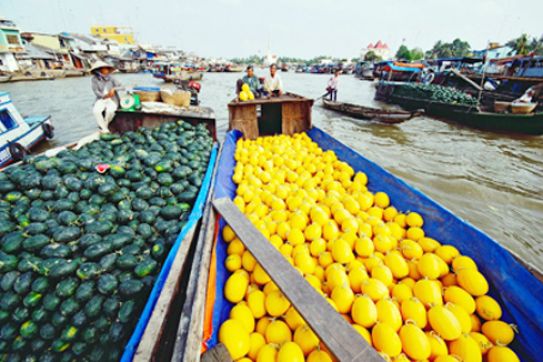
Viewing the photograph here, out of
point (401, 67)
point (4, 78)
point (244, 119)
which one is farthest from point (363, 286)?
point (4, 78)

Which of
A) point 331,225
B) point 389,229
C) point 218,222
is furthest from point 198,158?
point 389,229

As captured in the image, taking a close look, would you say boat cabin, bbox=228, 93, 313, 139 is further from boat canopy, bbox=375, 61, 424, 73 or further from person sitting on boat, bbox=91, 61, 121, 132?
boat canopy, bbox=375, 61, 424, 73

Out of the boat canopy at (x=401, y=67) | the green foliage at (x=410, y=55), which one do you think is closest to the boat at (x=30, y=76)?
the boat canopy at (x=401, y=67)

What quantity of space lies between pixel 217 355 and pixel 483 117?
50.4ft

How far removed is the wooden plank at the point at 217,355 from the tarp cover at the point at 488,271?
0.24 metres

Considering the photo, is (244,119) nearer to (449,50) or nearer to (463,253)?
(463,253)

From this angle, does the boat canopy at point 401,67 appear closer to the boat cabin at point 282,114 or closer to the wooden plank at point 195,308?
the boat cabin at point 282,114

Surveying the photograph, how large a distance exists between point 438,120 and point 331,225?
15.5 metres

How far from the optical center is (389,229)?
2.77 meters

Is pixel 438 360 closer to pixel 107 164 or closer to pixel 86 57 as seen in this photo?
pixel 107 164

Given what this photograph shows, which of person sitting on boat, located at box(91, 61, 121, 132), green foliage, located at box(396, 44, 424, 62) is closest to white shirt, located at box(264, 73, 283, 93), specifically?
person sitting on boat, located at box(91, 61, 121, 132)

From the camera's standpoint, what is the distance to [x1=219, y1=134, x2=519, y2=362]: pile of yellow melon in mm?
1629

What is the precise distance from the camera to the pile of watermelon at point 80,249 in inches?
77.5

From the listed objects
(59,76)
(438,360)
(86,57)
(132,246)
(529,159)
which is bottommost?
(529,159)
